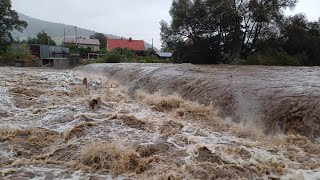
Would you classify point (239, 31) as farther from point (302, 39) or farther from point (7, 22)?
point (7, 22)

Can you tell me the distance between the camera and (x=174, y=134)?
6262mm

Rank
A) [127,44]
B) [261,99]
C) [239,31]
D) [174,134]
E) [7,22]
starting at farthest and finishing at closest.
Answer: [127,44] → [7,22] → [239,31] → [261,99] → [174,134]

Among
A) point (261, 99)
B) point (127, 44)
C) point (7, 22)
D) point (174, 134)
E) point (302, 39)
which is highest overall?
point (7, 22)

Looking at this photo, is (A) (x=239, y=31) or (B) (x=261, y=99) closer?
(B) (x=261, y=99)

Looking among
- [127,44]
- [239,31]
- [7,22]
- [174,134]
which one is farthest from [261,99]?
[127,44]

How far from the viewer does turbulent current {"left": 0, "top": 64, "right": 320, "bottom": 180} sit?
4.63 metres

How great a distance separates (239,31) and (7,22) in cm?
2848

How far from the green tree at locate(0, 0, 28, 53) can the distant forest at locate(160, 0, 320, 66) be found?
71.2ft

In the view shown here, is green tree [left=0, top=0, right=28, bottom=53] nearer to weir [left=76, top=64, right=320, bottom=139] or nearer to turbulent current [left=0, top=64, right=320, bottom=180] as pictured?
turbulent current [left=0, top=64, right=320, bottom=180]

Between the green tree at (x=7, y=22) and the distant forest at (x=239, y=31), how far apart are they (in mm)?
21688

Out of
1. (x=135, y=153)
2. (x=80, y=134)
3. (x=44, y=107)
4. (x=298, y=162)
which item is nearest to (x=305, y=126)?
(x=298, y=162)

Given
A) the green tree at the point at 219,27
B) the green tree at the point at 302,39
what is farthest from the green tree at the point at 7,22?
the green tree at the point at 302,39

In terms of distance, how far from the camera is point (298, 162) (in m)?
4.84

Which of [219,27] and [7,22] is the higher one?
[7,22]
